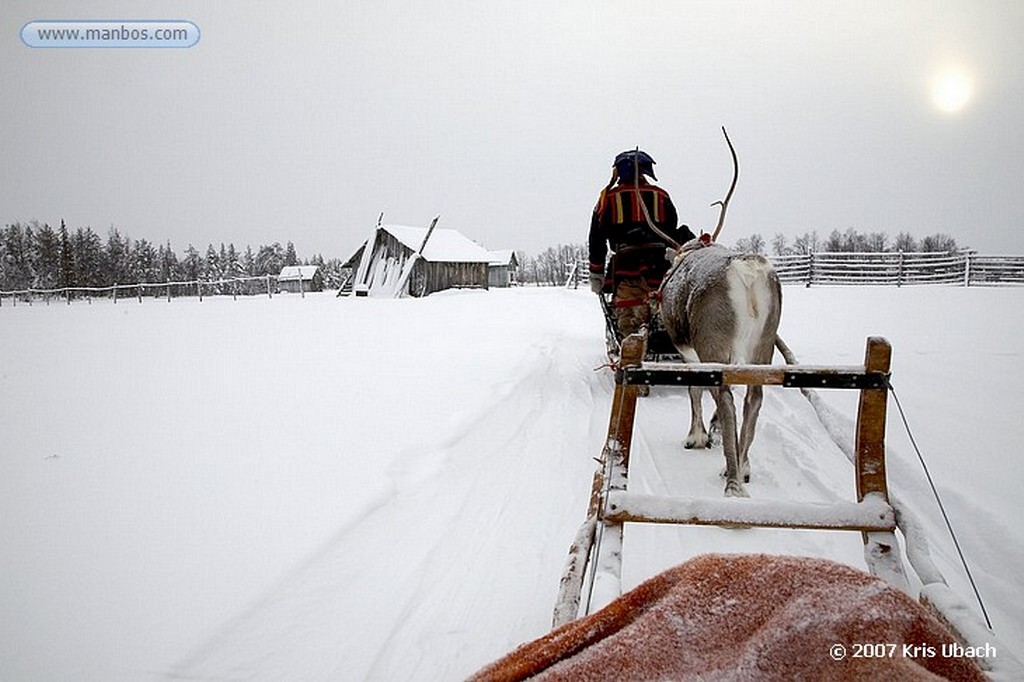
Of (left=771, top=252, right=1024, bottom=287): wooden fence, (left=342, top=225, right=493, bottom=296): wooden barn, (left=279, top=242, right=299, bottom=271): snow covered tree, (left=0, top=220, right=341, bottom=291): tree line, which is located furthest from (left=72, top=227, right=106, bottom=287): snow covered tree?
(left=279, top=242, right=299, bottom=271): snow covered tree

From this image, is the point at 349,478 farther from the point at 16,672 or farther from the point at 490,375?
the point at 490,375

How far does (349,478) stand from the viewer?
11.0 feet

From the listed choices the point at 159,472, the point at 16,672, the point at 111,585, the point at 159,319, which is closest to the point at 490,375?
the point at 159,472

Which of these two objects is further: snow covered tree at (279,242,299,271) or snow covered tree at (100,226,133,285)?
snow covered tree at (279,242,299,271)

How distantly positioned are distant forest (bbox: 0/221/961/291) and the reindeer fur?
1.16 m

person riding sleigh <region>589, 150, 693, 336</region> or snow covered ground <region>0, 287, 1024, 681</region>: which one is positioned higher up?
person riding sleigh <region>589, 150, 693, 336</region>

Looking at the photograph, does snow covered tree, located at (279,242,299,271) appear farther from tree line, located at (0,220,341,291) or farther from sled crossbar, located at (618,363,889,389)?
sled crossbar, located at (618,363,889,389)

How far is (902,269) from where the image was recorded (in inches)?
829

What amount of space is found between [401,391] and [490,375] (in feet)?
4.47

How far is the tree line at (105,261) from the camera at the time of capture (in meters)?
16.2

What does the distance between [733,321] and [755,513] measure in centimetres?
174

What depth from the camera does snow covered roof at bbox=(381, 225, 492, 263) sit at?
2970cm

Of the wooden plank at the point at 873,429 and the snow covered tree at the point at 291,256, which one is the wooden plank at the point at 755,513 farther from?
the snow covered tree at the point at 291,256

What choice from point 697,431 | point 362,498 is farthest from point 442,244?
point 362,498
